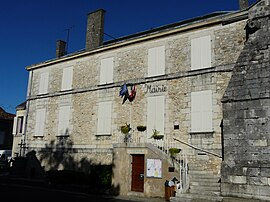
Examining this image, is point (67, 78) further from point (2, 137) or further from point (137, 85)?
point (2, 137)

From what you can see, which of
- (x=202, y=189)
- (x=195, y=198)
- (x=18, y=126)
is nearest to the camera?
(x=195, y=198)

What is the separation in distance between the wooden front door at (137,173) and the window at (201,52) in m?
4.47

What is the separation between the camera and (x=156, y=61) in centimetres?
1390

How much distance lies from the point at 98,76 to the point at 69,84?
2174mm

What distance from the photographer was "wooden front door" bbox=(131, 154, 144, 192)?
11664 millimetres

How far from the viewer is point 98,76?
51.9 feet

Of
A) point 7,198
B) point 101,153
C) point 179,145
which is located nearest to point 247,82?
point 179,145

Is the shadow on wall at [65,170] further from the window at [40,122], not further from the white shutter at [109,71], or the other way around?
the white shutter at [109,71]

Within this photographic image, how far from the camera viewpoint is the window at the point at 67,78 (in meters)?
17.0

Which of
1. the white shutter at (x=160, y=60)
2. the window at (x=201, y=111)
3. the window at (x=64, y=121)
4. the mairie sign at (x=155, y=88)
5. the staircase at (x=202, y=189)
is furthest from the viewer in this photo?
the window at (x=64, y=121)

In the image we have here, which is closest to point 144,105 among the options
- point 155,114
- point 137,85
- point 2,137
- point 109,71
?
point 155,114

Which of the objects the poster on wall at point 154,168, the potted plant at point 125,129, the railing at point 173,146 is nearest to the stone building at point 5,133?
the railing at point 173,146

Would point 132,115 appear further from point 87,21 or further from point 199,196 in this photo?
point 87,21

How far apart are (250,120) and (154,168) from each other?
382 centimetres
